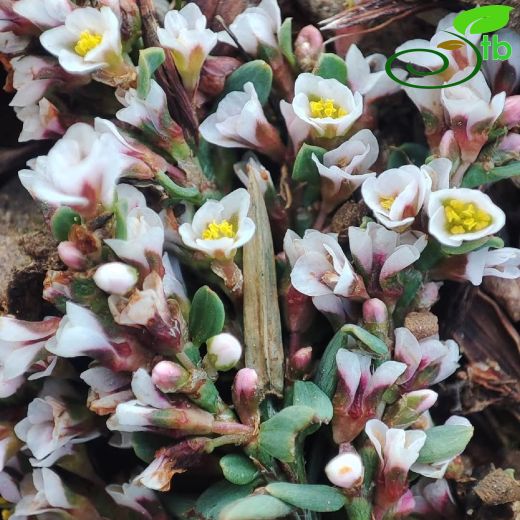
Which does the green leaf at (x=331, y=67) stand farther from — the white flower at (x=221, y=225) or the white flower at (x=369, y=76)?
the white flower at (x=221, y=225)

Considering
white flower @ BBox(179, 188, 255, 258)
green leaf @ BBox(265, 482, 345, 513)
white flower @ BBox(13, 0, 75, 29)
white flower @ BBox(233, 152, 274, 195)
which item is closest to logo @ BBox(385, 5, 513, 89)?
white flower @ BBox(233, 152, 274, 195)

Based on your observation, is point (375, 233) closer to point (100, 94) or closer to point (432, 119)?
point (432, 119)

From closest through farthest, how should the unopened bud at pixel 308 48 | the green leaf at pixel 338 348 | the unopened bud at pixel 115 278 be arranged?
the unopened bud at pixel 115 278 < the green leaf at pixel 338 348 < the unopened bud at pixel 308 48

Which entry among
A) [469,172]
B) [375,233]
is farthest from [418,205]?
[469,172]

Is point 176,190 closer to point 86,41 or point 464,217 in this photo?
point 86,41

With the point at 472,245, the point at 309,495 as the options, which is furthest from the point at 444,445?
the point at 472,245

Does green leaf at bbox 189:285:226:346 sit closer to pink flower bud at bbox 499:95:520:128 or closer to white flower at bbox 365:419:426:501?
white flower at bbox 365:419:426:501

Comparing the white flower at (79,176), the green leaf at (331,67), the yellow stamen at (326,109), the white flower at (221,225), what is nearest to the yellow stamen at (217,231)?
the white flower at (221,225)

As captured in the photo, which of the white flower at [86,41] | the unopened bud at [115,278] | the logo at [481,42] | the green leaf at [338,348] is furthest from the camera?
the logo at [481,42]
